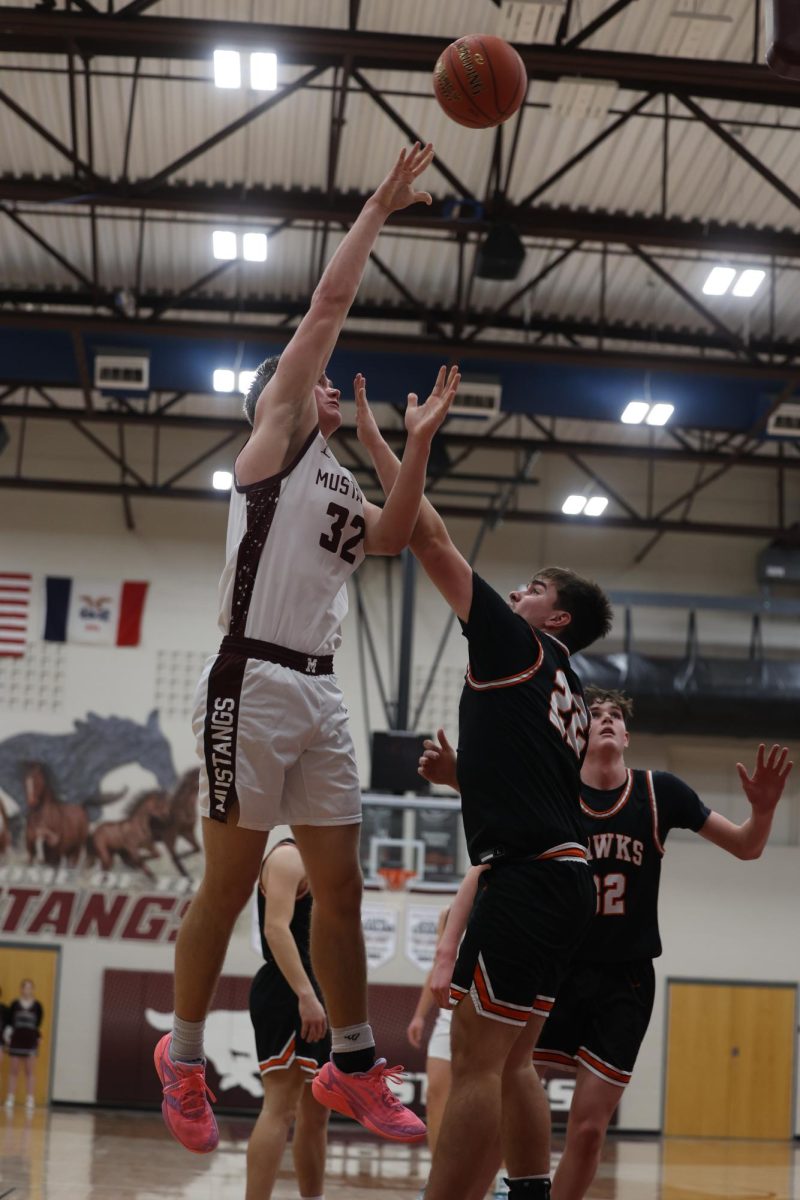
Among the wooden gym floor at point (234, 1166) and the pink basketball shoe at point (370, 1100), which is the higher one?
the pink basketball shoe at point (370, 1100)

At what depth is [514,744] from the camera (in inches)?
196

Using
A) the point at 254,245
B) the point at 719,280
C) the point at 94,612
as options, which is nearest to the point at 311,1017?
the point at 254,245

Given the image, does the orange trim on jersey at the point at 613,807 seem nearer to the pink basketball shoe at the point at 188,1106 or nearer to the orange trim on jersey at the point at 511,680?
the orange trim on jersey at the point at 511,680

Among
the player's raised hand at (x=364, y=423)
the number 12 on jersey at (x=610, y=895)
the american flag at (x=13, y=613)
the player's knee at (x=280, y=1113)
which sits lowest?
the player's knee at (x=280, y=1113)

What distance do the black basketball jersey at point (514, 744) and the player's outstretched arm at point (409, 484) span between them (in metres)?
0.39

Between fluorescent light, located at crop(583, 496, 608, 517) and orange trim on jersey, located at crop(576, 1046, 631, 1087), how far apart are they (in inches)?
610

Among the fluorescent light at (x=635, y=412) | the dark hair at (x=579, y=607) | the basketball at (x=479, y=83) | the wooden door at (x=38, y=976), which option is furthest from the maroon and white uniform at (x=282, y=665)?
the wooden door at (x=38, y=976)

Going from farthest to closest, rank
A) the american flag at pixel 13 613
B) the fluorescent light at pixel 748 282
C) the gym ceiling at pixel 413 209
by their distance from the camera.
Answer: the american flag at pixel 13 613, the fluorescent light at pixel 748 282, the gym ceiling at pixel 413 209

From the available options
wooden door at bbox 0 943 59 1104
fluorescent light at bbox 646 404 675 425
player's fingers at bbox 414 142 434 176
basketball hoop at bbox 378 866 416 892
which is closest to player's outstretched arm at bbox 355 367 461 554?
player's fingers at bbox 414 142 434 176

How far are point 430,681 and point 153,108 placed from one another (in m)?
10.5

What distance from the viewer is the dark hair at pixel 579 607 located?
219 inches

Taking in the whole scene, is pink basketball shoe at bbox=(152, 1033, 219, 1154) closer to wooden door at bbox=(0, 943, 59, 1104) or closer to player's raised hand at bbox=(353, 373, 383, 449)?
player's raised hand at bbox=(353, 373, 383, 449)

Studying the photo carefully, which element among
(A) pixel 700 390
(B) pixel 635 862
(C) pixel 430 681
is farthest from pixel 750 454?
(B) pixel 635 862

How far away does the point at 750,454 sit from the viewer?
20328 mm
